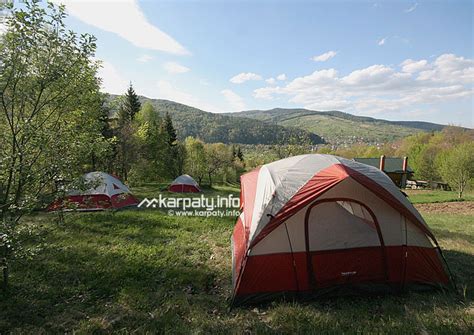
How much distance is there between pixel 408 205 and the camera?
5.07 m

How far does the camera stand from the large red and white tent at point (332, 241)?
4691mm

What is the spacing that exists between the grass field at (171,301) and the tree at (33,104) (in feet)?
2.89

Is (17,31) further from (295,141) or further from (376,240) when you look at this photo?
(295,141)

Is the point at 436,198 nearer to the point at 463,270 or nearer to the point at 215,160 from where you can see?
the point at 463,270

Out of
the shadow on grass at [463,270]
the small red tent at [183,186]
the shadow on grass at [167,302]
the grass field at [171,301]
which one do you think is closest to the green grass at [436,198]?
the shadow on grass at [463,270]

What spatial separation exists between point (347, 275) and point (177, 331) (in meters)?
3.39

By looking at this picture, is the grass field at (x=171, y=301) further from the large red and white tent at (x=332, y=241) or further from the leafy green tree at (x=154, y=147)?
the leafy green tree at (x=154, y=147)

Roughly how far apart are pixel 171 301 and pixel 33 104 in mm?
5406

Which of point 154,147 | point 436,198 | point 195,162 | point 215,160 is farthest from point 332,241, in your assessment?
point 215,160

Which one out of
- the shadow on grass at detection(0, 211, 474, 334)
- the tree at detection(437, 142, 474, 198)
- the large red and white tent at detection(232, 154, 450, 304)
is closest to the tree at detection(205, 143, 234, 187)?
the shadow on grass at detection(0, 211, 474, 334)

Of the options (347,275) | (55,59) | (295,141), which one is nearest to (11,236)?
(55,59)

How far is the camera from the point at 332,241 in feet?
16.3

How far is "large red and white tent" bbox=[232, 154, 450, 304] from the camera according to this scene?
4.69m

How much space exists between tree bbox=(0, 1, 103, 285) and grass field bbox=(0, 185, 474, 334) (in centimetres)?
88
